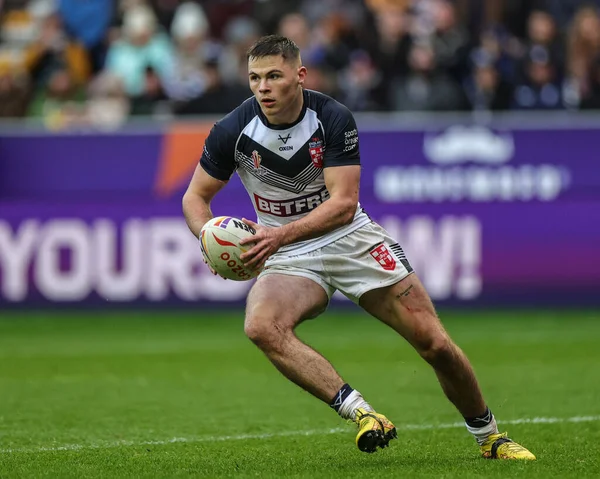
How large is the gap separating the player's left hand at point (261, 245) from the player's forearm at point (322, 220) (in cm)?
8

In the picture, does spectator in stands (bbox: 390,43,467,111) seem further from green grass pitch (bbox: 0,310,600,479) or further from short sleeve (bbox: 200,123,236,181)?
short sleeve (bbox: 200,123,236,181)

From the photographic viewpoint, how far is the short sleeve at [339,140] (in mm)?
7289

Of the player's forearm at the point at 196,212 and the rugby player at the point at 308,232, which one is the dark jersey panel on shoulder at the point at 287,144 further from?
the player's forearm at the point at 196,212

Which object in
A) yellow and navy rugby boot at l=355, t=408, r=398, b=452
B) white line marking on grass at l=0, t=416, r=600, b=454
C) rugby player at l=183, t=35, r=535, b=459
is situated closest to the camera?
yellow and navy rugby boot at l=355, t=408, r=398, b=452

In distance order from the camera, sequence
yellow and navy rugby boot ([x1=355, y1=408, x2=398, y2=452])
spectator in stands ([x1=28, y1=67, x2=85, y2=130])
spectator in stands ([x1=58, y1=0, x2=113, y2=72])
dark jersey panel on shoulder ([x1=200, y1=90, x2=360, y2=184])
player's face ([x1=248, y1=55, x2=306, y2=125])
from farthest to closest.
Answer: spectator in stands ([x1=58, y1=0, x2=113, y2=72]) < spectator in stands ([x1=28, y1=67, x2=85, y2=130]) < dark jersey panel on shoulder ([x1=200, y1=90, x2=360, y2=184]) < player's face ([x1=248, y1=55, x2=306, y2=125]) < yellow and navy rugby boot ([x1=355, y1=408, x2=398, y2=452])

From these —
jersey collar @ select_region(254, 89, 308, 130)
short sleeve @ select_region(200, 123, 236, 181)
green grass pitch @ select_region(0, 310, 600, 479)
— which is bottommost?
green grass pitch @ select_region(0, 310, 600, 479)

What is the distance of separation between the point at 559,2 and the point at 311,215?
1388 cm

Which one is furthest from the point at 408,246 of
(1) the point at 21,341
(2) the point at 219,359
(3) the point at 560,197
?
(1) the point at 21,341

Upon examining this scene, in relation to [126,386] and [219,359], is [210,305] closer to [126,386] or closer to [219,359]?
[219,359]

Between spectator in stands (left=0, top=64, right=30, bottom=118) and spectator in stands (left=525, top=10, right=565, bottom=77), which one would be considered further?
spectator in stands (left=525, top=10, right=565, bottom=77)

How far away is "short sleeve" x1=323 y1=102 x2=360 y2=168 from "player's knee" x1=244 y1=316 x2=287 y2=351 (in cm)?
99

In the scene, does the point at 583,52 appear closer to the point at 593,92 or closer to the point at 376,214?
the point at 593,92

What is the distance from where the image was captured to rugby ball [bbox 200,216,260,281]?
275 inches

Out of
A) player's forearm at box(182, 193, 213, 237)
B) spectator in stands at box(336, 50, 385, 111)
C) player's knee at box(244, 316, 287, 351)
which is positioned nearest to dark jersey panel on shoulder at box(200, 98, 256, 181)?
player's forearm at box(182, 193, 213, 237)
